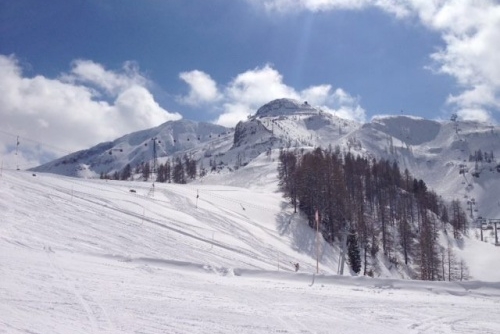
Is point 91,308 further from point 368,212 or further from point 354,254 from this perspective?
point 368,212

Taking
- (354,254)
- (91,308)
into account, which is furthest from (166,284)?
(354,254)

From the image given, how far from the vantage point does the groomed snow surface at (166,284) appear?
1152 centimetres

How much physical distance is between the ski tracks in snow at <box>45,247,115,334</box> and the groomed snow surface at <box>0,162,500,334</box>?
0.03 metres

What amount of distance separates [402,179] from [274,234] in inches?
2866

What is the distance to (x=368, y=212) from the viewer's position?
289 feet

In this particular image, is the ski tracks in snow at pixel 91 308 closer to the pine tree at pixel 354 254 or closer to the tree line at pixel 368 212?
the tree line at pixel 368 212

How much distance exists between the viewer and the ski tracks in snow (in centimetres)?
1005

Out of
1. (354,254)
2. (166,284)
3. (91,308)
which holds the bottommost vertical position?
(91,308)

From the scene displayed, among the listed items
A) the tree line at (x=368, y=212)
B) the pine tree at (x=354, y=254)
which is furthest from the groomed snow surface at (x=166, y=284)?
the tree line at (x=368, y=212)

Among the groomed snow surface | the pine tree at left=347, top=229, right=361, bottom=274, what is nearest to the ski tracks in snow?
the groomed snow surface

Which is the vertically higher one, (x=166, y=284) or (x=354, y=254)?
(x=354, y=254)

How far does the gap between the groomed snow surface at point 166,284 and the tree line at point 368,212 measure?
1758 cm

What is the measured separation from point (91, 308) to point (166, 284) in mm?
6147

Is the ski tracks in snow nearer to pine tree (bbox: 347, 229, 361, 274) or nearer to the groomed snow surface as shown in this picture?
the groomed snow surface
